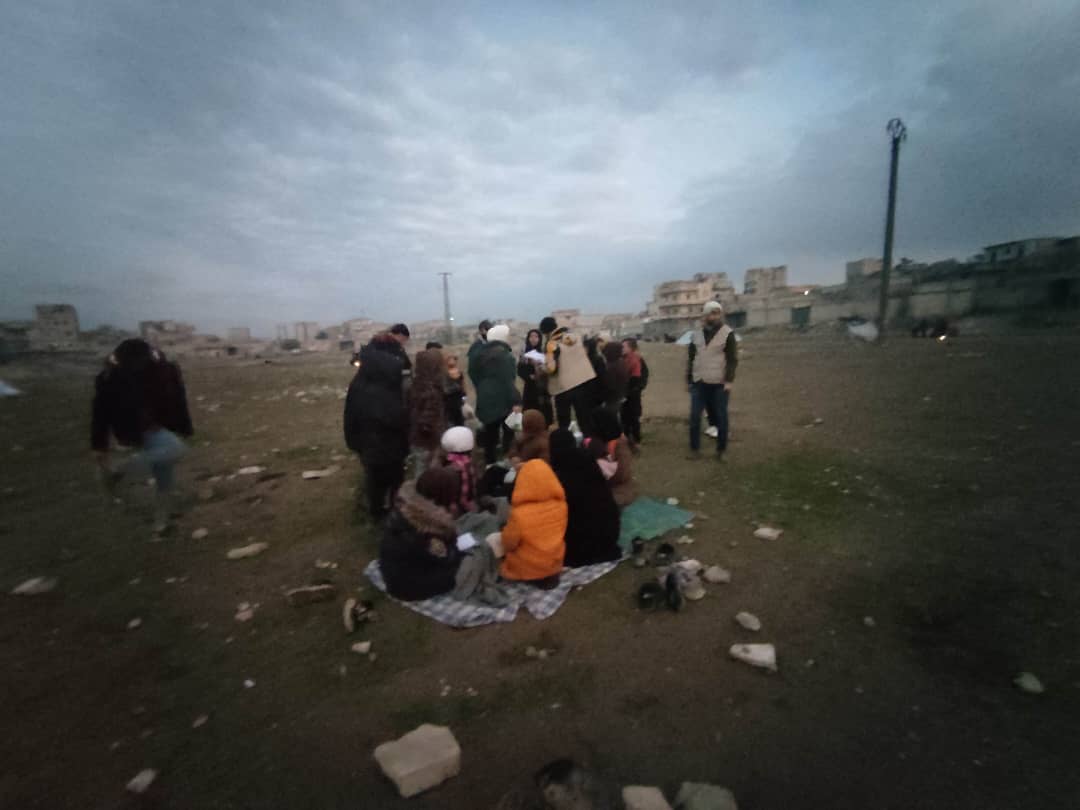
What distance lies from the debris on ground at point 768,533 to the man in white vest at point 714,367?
71.7 inches

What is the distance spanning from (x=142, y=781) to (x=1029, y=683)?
3.95m

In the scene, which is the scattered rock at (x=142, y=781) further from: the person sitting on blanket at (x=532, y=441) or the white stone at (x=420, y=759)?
the person sitting on blanket at (x=532, y=441)

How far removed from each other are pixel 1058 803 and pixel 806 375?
507 inches

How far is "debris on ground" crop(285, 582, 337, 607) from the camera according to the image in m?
3.32

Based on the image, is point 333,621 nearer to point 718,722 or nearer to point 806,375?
point 718,722

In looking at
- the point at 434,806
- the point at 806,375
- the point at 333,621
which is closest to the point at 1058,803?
the point at 434,806

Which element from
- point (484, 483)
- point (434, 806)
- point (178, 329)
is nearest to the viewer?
point (434, 806)

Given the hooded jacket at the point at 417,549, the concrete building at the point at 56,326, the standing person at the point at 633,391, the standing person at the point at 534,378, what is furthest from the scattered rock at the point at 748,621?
the concrete building at the point at 56,326

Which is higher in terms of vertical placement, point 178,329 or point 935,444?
point 178,329

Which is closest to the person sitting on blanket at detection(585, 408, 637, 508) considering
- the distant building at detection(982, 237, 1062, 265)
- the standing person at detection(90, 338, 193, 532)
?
the standing person at detection(90, 338, 193, 532)

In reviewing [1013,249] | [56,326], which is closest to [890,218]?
[1013,249]

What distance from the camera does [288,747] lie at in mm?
2152

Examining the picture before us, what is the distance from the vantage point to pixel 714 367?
5555 mm

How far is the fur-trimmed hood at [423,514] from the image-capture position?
315 cm
